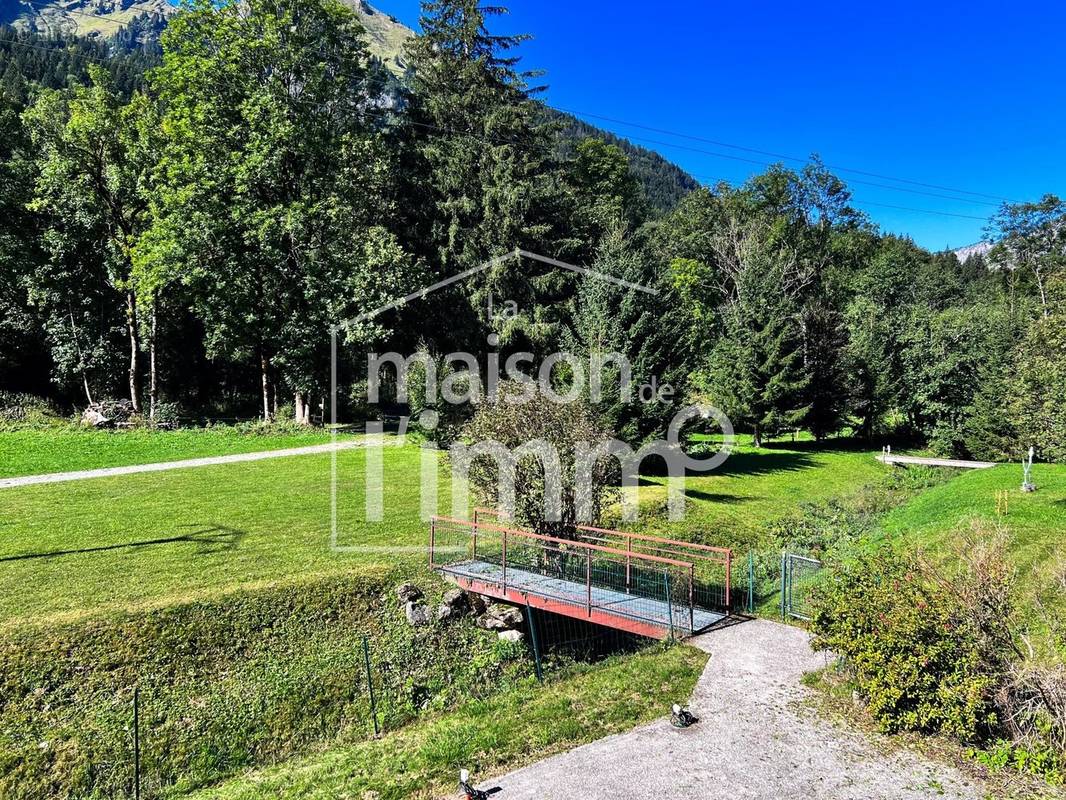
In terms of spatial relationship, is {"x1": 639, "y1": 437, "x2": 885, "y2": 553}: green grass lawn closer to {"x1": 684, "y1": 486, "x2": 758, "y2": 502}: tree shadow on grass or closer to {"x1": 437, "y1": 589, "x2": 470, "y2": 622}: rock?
{"x1": 684, "y1": 486, "x2": 758, "y2": 502}: tree shadow on grass

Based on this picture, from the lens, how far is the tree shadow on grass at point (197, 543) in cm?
1360

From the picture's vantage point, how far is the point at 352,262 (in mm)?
30719

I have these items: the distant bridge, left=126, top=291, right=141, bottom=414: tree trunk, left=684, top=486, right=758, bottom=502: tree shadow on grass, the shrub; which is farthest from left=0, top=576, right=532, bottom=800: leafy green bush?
the distant bridge

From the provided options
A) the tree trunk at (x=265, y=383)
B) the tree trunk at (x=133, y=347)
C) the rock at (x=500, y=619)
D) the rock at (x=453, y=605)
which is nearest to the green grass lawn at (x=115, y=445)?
the tree trunk at (x=265, y=383)

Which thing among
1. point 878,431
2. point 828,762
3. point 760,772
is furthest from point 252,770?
point 878,431

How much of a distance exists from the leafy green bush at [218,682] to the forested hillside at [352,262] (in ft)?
45.8

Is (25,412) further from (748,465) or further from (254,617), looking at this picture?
(748,465)

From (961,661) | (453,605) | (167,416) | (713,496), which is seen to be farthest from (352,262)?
(961,661)

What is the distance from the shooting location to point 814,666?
1018 centimetres

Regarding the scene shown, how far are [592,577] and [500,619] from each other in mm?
2191

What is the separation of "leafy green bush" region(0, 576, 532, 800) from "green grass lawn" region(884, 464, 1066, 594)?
30.8ft

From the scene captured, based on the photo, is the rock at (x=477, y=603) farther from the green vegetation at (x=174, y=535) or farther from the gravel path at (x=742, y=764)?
the gravel path at (x=742, y=764)

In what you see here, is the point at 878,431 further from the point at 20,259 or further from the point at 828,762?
the point at 20,259

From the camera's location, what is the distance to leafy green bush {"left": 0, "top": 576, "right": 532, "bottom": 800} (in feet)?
29.1
